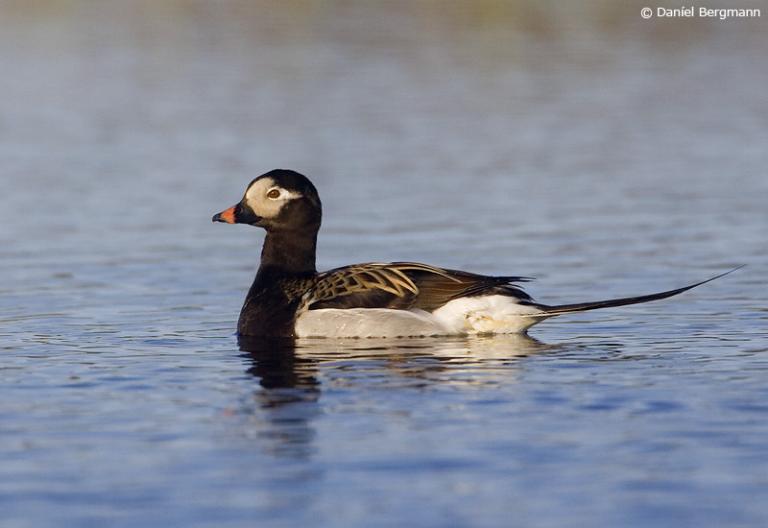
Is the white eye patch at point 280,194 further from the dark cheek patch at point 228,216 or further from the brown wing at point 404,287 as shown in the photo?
the brown wing at point 404,287

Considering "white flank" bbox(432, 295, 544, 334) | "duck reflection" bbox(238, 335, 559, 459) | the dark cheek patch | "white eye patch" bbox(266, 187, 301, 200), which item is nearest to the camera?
"duck reflection" bbox(238, 335, 559, 459)

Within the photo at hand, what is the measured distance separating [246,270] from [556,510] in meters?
8.60

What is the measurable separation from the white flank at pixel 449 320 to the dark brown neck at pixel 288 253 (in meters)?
1.17

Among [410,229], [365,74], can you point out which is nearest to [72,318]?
[410,229]

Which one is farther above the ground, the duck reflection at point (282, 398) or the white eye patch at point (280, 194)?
the white eye patch at point (280, 194)

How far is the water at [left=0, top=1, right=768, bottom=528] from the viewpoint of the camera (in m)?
7.75

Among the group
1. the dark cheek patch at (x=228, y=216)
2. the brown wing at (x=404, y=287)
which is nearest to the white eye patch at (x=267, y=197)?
the dark cheek patch at (x=228, y=216)

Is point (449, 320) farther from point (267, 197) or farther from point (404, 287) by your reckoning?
point (267, 197)

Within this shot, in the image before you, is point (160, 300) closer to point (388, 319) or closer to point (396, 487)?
point (388, 319)

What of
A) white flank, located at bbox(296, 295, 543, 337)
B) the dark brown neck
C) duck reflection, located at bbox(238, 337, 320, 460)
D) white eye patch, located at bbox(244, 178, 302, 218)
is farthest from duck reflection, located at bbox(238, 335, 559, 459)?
white eye patch, located at bbox(244, 178, 302, 218)

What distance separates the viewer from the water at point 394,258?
775 cm

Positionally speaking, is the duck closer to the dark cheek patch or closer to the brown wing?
the brown wing

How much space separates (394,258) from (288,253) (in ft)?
9.12

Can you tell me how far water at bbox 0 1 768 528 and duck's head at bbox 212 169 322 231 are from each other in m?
0.84
